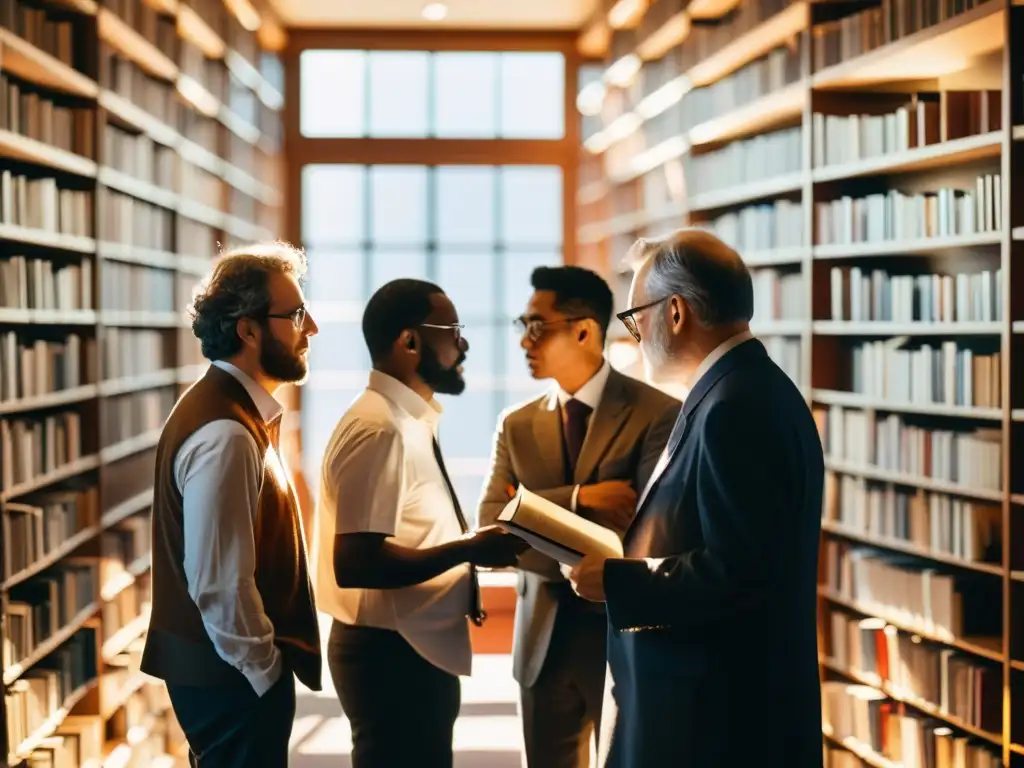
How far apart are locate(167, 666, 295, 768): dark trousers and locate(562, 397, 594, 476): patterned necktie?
1.01 meters

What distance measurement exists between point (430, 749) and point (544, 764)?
40cm

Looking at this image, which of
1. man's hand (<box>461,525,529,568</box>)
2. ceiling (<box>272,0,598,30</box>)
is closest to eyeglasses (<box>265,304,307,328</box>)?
man's hand (<box>461,525,529,568</box>)

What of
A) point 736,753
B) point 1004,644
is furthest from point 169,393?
point 736,753

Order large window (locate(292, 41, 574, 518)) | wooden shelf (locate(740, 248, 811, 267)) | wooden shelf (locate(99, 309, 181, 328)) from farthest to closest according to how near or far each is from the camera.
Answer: large window (locate(292, 41, 574, 518)) < wooden shelf (locate(740, 248, 811, 267)) < wooden shelf (locate(99, 309, 181, 328))

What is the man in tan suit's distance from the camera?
3.00 meters

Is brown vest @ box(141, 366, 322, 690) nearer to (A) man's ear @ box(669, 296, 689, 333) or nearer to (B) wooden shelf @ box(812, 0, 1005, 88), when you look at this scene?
(A) man's ear @ box(669, 296, 689, 333)

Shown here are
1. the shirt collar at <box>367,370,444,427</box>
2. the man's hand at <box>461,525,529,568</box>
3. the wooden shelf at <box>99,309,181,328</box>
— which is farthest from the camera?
the wooden shelf at <box>99,309,181,328</box>

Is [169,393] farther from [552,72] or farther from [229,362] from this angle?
[552,72]

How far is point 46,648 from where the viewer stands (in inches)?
Result: 162

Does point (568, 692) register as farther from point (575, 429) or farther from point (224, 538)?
point (224, 538)

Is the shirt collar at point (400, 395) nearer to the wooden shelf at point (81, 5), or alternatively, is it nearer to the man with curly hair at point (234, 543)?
the man with curly hair at point (234, 543)

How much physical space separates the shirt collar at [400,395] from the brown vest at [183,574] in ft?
1.07

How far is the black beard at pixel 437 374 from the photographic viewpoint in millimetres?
2922

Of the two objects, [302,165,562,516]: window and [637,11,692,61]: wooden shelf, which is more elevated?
[637,11,692,61]: wooden shelf
